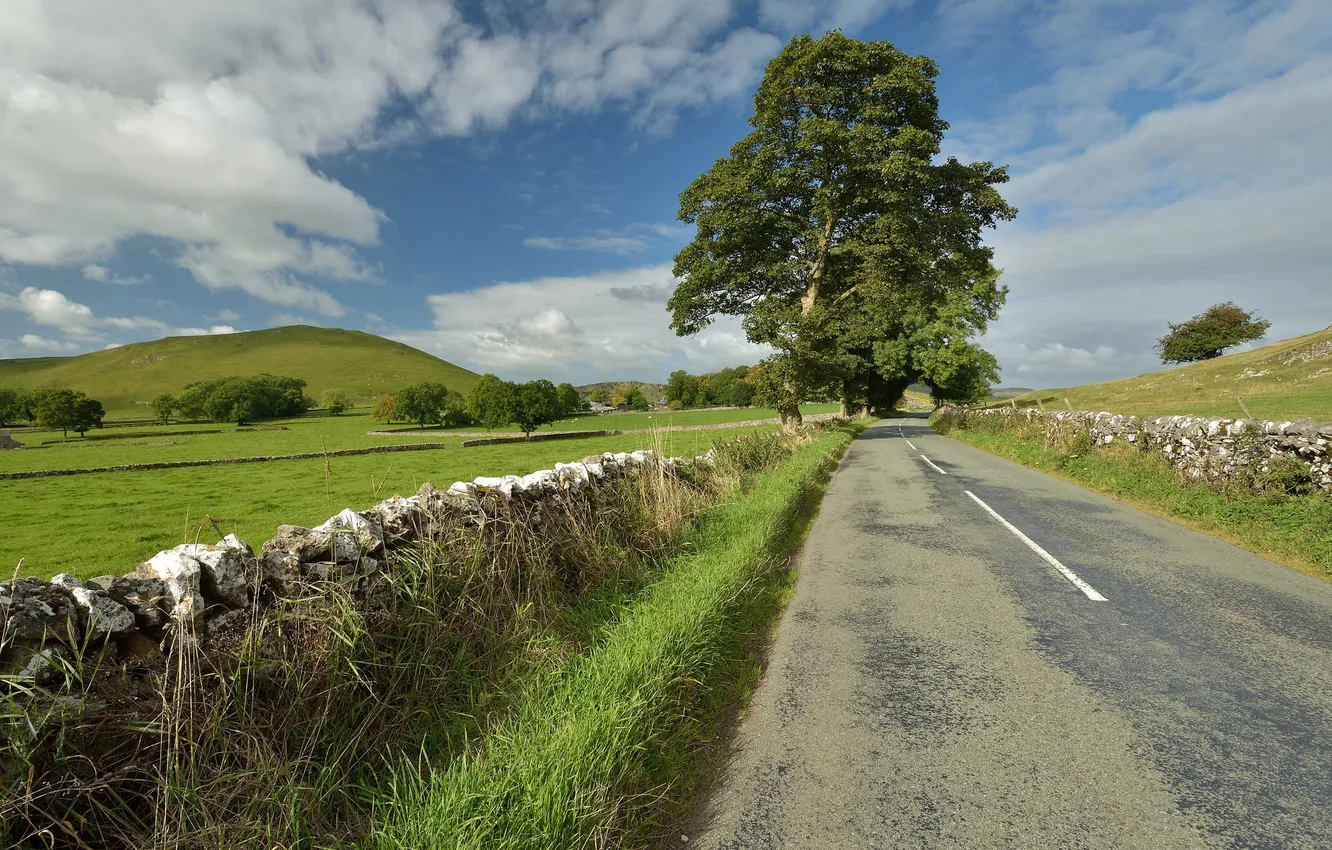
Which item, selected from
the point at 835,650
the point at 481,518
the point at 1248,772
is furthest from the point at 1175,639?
the point at 481,518

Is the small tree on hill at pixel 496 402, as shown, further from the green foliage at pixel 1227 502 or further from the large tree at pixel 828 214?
the green foliage at pixel 1227 502

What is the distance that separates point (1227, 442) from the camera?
31.1 ft

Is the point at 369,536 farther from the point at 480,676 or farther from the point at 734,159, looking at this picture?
the point at 734,159

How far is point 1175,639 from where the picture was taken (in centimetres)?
455

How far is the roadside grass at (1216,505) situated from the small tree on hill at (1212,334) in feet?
202

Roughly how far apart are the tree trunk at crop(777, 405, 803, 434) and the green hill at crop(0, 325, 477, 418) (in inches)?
5566

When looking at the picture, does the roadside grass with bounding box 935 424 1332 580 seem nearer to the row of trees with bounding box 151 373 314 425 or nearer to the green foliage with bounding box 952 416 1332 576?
the green foliage with bounding box 952 416 1332 576

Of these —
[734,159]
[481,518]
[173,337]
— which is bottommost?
[481,518]

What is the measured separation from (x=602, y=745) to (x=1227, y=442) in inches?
480

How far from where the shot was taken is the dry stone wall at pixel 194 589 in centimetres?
233

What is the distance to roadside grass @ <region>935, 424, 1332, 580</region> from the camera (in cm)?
681

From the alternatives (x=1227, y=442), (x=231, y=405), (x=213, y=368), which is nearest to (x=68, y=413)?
(x=231, y=405)

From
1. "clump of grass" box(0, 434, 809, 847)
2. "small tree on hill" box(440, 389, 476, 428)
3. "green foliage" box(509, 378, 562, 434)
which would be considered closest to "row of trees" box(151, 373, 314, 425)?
"small tree on hill" box(440, 389, 476, 428)

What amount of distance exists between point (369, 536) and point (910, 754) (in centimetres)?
376
